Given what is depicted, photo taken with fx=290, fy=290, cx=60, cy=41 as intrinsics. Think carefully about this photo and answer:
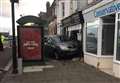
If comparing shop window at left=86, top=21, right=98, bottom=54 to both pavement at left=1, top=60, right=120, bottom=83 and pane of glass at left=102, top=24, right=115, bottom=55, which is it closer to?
pane of glass at left=102, top=24, right=115, bottom=55

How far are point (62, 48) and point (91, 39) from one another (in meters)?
3.21

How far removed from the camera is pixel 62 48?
61.8 ft

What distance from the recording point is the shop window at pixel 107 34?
561 inches

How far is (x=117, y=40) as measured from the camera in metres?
11.8

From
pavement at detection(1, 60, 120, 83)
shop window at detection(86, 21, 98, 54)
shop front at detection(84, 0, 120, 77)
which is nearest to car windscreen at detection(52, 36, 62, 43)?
shop window at detection(86, 21, 98, 54)

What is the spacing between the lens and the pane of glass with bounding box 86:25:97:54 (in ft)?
50.1

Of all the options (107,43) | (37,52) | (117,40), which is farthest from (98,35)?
(37,52)

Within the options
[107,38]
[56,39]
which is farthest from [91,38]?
[56,39]

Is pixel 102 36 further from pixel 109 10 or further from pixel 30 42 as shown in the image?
pixel 30 42

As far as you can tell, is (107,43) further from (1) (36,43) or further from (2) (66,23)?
(2) (66,23)

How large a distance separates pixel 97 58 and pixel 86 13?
3.48m

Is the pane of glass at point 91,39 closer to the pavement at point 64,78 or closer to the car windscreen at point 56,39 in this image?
the pavement at point 64,78

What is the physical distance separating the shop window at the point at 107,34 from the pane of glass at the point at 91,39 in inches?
31.9

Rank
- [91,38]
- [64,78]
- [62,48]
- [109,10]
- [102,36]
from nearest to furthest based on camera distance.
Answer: [64,78] < [109,10] < [102,36] < [91,38] < [62,48]
